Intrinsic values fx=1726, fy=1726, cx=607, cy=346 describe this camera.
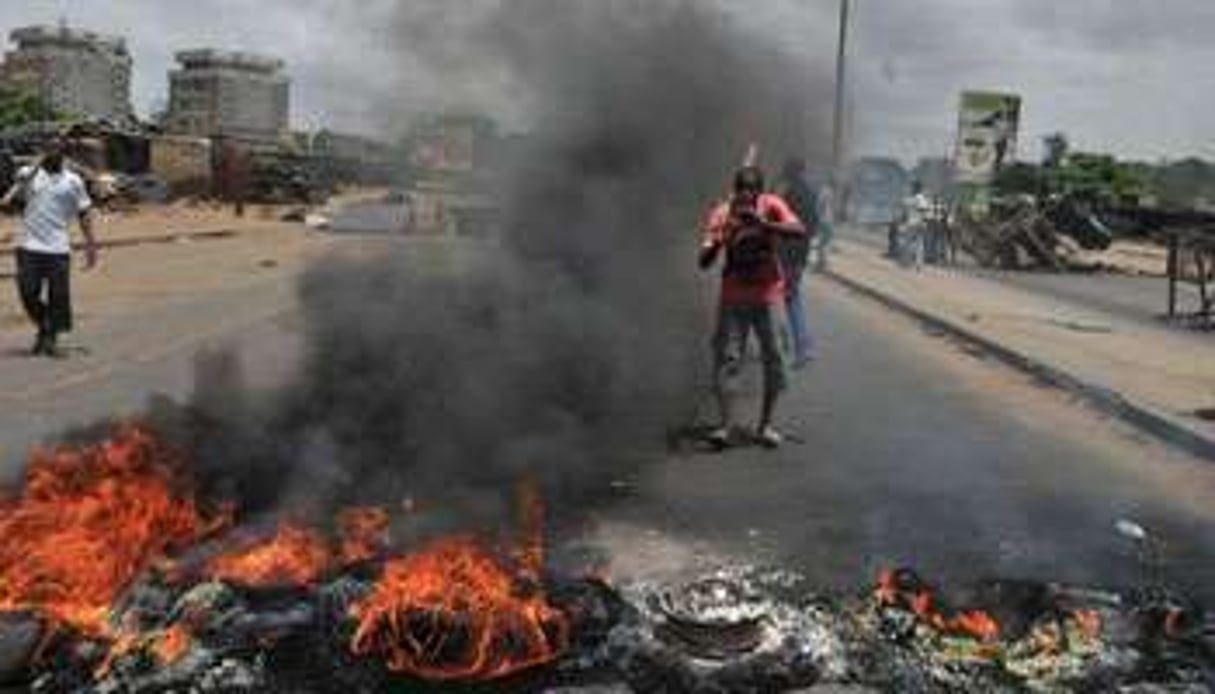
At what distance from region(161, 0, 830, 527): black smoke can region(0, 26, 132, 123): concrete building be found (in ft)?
186

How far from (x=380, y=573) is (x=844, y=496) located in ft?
11.5

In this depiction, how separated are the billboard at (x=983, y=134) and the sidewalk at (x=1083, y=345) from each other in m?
12.9

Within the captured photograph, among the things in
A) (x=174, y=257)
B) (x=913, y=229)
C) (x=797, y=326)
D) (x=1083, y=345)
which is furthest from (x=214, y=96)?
(x=797, y=326)

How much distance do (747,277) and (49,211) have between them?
6483 millimetres

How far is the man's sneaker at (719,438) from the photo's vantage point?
10570 mm

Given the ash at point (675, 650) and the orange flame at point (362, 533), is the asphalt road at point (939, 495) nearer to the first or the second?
the ash at point (675, 650)

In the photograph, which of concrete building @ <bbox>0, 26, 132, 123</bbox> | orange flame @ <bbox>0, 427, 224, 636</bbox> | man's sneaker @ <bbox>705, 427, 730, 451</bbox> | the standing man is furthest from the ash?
concrete building @ <bbox>0, 26, 132, 123</bbox>

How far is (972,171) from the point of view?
44.0 meters

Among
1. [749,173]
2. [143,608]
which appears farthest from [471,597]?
[749,173]

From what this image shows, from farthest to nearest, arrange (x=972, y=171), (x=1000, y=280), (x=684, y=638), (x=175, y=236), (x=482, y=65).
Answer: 1. (x=972, y=171)
2. (x=175, y=236)
3. (x=1000, y=280)
4. (x=482, y=65)
5. (x=684, y=638)

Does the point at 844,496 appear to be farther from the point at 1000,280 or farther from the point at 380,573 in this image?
the point at 1000,280

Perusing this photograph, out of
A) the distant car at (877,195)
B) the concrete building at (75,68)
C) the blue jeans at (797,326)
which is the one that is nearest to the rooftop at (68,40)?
the concrete building at (75,68)

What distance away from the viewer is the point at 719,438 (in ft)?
34.8

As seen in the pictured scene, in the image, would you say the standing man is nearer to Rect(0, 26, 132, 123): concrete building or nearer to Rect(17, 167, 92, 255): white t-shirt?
Rect(17, 167, 92, 255): white t-shirt
